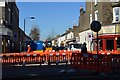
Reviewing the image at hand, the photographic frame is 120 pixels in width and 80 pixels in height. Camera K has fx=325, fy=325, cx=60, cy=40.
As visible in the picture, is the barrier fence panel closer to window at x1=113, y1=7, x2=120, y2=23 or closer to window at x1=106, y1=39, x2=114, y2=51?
window at x1=113, y1=7, x2=120, y2=23

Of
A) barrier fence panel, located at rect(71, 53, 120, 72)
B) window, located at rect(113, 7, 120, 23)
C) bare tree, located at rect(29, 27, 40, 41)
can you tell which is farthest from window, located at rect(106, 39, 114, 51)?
bare tree, located at rect(29, 27, 40, 41)

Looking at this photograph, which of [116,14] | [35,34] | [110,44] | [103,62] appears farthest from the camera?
[35,34]

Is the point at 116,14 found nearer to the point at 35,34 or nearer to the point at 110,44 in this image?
the point at 110,44

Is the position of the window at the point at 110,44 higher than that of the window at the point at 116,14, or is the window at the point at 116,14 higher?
the window at the point at 116,14

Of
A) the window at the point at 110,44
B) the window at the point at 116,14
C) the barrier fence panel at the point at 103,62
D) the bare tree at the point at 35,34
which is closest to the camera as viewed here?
the barrier fence panel at the point at 103,62

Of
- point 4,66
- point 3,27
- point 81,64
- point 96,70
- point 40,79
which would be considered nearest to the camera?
point 40,79

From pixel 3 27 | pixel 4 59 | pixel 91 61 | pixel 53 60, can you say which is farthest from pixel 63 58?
pixel 3 27

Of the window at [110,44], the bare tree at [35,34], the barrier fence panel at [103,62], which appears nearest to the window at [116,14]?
the window at [110,44]

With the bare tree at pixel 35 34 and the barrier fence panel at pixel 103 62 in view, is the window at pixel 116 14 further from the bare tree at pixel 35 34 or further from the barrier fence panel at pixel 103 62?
the bare tree at pixel 35 34

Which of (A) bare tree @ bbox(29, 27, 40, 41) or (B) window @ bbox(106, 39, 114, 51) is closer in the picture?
(B) window @ bbox(106, 39, 114, 51)

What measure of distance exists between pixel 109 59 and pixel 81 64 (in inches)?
92.4

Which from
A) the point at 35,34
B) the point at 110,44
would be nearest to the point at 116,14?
the point at 110,44

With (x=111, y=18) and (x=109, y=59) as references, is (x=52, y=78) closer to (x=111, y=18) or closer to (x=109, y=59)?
(x=109, y=59)

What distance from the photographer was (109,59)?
18422 mm
